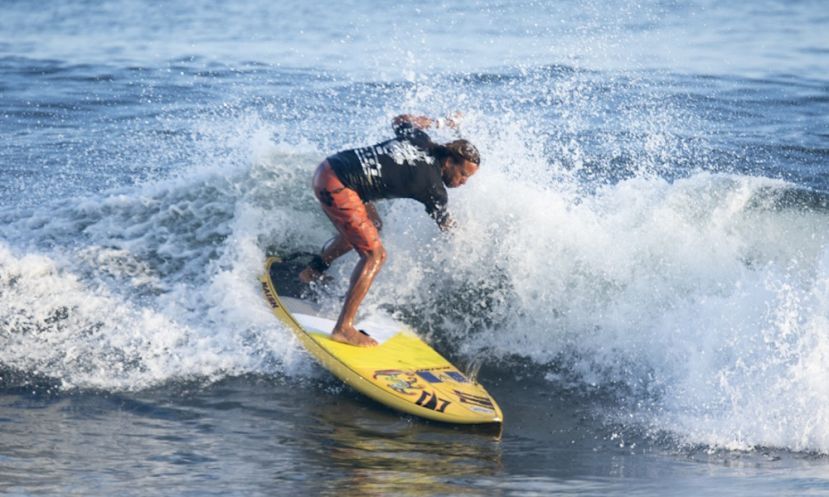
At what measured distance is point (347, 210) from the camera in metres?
8.27

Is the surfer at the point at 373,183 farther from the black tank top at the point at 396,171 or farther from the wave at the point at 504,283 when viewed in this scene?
the wave at the point at 504,283

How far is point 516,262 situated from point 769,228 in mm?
2779

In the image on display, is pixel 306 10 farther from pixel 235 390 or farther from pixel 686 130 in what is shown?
pixel 235 390

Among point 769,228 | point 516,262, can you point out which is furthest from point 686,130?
point 516,262

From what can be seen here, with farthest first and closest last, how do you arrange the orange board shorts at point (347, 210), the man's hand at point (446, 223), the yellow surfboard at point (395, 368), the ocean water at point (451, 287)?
1. the man's hand at point (446, 223)
2. the orange board shorts at point (347, 210)
3. the yellow surfboard at point (395, 368)
4. the ocean water at point (451, 287)

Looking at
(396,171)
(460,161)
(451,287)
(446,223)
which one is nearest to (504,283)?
(451,287)

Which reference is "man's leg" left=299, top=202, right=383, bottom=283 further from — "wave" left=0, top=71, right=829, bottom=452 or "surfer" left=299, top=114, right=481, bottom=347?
"surfer" left=299, top=114, right=481, bottom=347

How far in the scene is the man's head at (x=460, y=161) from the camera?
26.6 feet

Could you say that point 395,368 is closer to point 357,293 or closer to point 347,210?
point 357,293

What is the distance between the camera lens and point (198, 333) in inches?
355

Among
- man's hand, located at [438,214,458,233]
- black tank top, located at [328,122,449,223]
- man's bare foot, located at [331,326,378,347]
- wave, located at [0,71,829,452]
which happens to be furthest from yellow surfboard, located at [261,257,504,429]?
black tank top, located at [328,122,449,223]

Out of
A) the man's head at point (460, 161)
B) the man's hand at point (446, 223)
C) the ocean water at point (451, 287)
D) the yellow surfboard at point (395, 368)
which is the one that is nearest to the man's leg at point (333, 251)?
the yellow surfboard at point (395, 368)

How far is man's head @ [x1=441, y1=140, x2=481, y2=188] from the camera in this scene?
8117 millimetres

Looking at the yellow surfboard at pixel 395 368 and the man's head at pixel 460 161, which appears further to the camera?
the man's head at pixel 460 161
